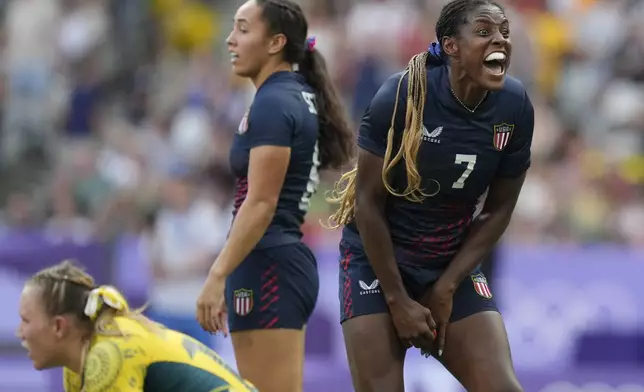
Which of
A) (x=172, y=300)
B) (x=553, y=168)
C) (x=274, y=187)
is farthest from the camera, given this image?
(x=553, y=168)

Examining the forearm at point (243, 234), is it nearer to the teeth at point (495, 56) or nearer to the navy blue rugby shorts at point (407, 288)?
the navy blue rugby shorts at point (407, 288)

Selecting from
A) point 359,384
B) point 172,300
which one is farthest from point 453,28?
point 172,300

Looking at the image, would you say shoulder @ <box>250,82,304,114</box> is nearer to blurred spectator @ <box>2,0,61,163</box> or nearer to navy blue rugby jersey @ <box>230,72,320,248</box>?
navy blue rugby jersey @ <box>230,72,320,248</box>

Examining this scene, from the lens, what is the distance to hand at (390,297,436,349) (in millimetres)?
5617

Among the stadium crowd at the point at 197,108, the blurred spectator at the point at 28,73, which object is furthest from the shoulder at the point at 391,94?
the blurred spectator at the point at 28,73

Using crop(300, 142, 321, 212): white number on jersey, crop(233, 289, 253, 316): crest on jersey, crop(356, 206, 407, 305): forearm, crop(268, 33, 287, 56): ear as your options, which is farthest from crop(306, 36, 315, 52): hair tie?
crop(356, 206, 407, 305): forearm

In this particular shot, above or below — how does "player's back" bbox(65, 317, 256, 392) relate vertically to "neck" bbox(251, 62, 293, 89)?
below

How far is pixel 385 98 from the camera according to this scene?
5.65 meters

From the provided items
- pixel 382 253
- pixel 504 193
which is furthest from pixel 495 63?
pixel 382 253

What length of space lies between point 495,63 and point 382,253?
0.92 m

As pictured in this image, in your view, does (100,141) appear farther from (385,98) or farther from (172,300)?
(385,98)

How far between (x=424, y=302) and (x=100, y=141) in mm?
9025

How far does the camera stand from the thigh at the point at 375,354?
566 cm

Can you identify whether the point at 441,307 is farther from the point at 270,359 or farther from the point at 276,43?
the point at 276,43
